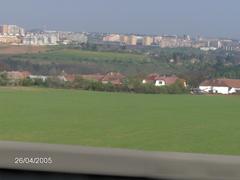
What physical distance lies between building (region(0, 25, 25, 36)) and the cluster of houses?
5.55m

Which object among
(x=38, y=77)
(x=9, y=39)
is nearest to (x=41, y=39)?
(x=9, y=39)

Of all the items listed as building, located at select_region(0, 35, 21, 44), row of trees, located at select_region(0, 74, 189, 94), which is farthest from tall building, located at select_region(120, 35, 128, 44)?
row of trees, located at select_region(0, 74, 189, 94)

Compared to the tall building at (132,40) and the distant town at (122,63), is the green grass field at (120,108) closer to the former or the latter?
the distant town at (122,63)

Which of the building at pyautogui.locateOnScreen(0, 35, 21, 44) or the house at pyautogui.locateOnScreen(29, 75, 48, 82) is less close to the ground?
the building at pyautogui.locateOnScreen(0, 35, 21, 44)

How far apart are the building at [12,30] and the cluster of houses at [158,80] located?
5.55 metres

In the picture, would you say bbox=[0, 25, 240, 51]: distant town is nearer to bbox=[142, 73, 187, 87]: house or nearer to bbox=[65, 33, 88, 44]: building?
bbox=[65, 33, 88, 44]: building

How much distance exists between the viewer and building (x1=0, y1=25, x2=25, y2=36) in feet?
68.7

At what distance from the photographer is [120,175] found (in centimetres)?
204

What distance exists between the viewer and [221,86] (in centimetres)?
1534

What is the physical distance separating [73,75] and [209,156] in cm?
1375

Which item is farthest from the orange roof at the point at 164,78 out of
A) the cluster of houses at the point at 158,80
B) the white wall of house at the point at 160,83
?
the white wall of house at the point at 160,83

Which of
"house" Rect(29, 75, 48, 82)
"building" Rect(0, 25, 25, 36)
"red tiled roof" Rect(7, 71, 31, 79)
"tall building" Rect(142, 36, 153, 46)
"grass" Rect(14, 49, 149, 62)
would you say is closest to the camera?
"red tiled roof" Rect(7, 71, 31, 79)

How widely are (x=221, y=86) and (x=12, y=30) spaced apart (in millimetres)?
10300

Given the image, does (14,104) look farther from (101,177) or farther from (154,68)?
(101,177)
